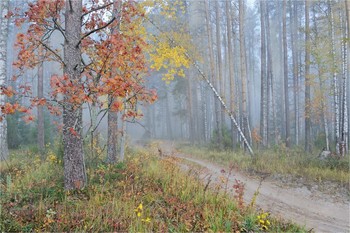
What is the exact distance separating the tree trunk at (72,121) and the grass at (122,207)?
0.31 meters

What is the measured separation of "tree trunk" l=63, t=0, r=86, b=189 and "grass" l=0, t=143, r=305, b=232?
1.01 feet

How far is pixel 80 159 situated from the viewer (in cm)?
595

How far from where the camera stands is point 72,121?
5.85m

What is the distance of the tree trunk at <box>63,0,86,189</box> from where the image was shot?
19.1 feet

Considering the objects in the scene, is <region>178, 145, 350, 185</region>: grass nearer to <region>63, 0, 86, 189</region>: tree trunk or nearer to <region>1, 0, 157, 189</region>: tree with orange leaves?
<region>1, 0, 157, 189</region>: tree with orange leaves

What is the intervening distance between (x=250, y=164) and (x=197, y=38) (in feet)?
52.9

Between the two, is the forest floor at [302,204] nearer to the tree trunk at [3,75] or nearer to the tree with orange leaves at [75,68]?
the tree with orange leaves at [75,68]

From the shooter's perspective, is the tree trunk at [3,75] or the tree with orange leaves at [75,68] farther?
the tree trunk at [3,75]

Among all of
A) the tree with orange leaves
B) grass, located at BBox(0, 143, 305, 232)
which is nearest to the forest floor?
grass, located at BBox(0, 143, 305, 232)

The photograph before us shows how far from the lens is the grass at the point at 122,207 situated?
15.2ft

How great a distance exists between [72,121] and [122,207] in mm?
2076

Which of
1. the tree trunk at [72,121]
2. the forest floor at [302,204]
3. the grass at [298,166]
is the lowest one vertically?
the forest floor at [302,204]

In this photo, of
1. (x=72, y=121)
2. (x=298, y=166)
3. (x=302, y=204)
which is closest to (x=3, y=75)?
(x=72, y=121)

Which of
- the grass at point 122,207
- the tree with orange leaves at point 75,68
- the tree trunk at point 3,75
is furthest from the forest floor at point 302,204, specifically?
the tree trunk at point 3,75
